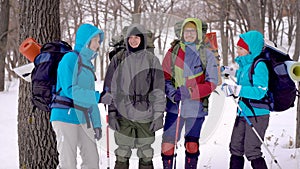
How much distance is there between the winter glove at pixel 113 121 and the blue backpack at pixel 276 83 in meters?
1.50

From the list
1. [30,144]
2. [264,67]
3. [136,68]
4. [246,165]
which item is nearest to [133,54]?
[136,68]

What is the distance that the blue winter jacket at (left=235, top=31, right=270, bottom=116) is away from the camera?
3750 millimetres

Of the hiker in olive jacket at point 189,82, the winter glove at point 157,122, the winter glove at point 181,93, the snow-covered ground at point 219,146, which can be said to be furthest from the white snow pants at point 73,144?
the winter glove at point 181,93

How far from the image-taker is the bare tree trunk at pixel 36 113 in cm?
448

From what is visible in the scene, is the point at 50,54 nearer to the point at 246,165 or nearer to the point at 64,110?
the point at 64,110

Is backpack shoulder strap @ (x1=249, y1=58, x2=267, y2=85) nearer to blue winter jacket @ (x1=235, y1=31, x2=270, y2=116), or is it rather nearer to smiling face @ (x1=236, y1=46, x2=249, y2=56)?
blue winter jacket @ (x1=235, y1=31, x2=270, y2=116)

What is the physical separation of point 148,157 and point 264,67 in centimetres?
162

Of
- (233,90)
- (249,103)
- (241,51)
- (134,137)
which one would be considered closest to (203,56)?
(241,51)

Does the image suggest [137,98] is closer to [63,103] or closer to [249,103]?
[63,103]

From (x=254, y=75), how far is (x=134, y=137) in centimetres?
149

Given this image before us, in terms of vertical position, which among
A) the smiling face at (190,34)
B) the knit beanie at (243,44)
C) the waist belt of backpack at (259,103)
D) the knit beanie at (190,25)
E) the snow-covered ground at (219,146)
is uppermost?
the knit beanie at (190,25)

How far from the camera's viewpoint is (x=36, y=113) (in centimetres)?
451

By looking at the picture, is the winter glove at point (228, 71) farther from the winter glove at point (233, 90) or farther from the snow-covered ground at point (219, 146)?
the snow-covered ground at point (219, 146)

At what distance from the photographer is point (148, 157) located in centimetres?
396
